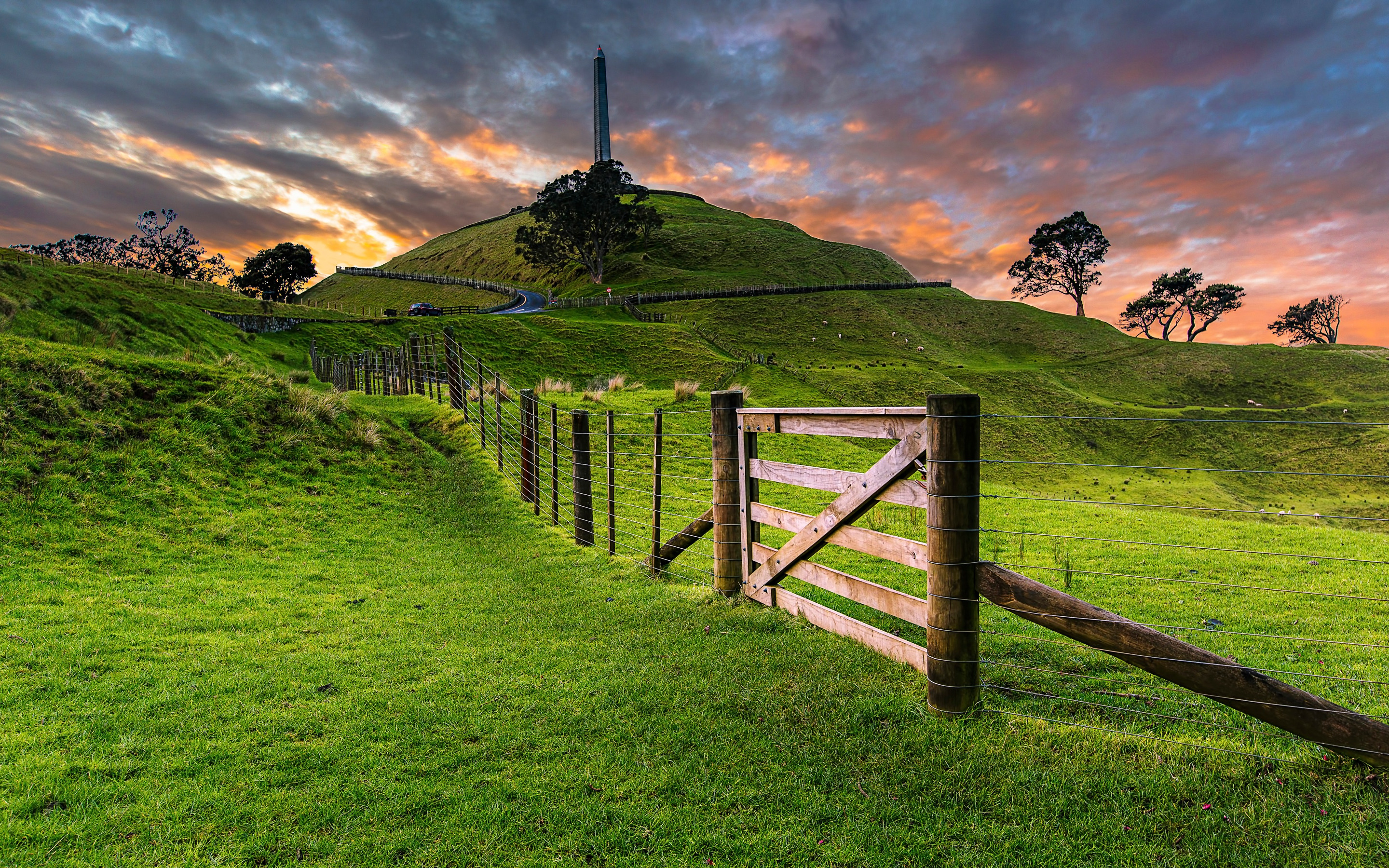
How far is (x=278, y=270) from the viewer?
7712cm

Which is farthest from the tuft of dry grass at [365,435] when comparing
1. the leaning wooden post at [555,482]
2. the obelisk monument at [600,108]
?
the obelisk monument at [600,108]

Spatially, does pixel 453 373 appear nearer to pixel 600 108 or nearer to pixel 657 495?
pixel 657 495

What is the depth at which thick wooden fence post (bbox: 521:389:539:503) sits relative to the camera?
10.8 meters

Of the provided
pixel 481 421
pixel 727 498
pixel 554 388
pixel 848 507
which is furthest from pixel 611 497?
pixel 554 388

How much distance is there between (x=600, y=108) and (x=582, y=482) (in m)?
145

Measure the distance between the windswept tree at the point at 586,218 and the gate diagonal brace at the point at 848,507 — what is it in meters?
76.2

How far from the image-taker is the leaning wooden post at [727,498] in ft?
19.0

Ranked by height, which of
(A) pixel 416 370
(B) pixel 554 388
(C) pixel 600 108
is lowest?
(B) pixel 554 388

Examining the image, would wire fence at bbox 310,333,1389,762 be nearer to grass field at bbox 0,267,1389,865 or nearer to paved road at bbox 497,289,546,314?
grass field at bbox 0,267,1389,865

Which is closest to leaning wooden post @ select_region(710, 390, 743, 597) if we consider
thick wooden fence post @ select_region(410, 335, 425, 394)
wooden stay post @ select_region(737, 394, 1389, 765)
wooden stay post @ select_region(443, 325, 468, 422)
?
wooden stay post @ select_region(737, 394, 1389, 765)

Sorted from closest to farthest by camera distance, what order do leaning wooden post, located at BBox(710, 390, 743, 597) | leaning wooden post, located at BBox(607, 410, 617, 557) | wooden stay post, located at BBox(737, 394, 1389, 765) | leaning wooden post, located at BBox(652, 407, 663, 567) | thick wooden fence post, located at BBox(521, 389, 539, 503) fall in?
wooden stay post, located at BBox(737, 394, 1389, 765)
leaning wooden post, located at BBox(710, 390, 743, 597)
leaning wooden post, located at BBox(652, 407, 663, 567)
leaning wooden post, located at BBox(607, 410, 617, 557)
thick wooden fence post, located at BBox(521, 389, 539, 503)

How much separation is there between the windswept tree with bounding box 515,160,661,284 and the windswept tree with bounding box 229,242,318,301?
26.0 meters

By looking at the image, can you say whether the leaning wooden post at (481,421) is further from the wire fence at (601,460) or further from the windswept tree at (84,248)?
the windswept tree at (84,248)

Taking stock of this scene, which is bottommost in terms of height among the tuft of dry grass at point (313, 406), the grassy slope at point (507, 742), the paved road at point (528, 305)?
the grassy slope at point (507, 742)
